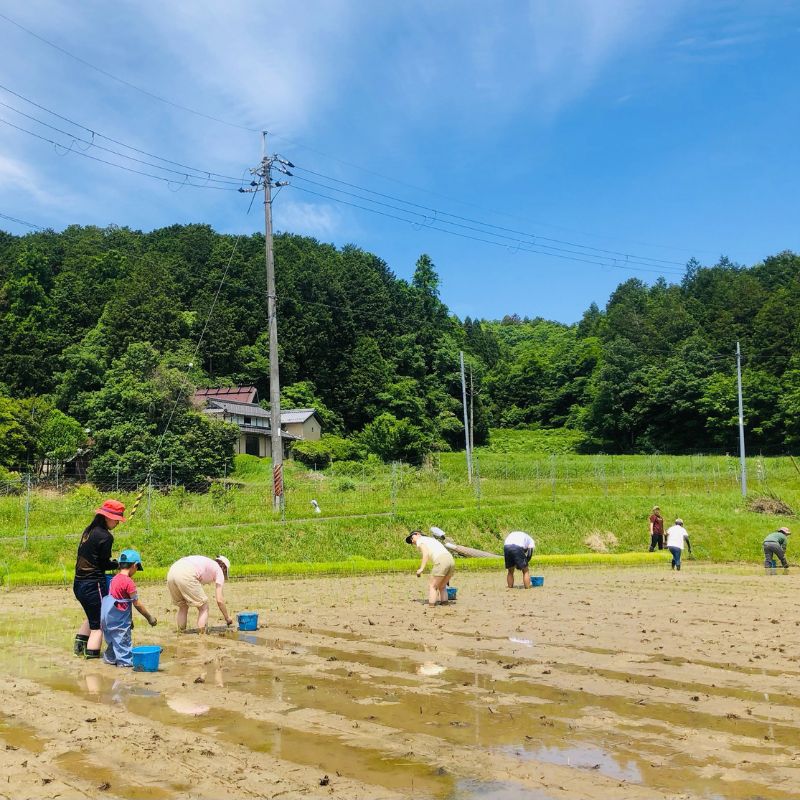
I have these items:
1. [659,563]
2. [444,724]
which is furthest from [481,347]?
[444,724]

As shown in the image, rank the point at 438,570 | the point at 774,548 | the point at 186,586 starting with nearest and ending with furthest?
the point at 186,586, the point at 438,570, the point at 774,548

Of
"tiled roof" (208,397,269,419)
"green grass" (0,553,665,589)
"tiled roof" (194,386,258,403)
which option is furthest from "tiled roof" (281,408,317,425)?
"green grass" (0,553,665,589)

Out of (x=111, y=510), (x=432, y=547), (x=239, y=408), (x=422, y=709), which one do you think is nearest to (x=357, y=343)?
(x=239, y=408)

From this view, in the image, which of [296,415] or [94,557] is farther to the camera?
[296,415]

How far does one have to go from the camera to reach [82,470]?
49250 mm

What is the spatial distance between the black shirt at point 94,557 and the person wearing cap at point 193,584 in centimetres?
146

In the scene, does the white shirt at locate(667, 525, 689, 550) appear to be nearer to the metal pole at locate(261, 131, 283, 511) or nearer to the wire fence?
the wire fence

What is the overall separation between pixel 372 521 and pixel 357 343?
49517 millimetres

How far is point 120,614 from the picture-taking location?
9.47 metres

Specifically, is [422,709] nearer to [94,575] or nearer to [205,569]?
[94,575]

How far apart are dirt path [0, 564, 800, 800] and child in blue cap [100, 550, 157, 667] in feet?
0.97

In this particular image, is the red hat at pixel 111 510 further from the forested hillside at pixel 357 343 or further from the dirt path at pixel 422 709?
the forested hillside at pixel 357 343

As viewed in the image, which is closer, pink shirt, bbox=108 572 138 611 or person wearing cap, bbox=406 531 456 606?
pink shirt, bbox=108 572 138 611

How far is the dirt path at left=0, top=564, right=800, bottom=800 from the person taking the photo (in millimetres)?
5340
